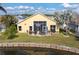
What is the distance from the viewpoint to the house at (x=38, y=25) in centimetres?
552

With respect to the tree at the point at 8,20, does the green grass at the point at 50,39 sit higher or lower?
lower

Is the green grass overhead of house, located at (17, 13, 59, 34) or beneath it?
beneath

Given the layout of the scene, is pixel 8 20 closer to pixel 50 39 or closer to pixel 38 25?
pixel 38 25

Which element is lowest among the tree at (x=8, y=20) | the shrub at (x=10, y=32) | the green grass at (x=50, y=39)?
the green grass at (x=50, y=39)

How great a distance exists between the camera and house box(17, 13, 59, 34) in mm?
5523

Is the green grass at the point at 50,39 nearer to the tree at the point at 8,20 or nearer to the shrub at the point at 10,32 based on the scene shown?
the shrub at the point at 10,32

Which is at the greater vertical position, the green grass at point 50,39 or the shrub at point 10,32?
the shrub at point 10,32

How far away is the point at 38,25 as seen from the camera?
5.54 meters

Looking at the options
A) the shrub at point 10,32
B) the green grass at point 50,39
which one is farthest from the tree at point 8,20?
the green grass at point 50,39

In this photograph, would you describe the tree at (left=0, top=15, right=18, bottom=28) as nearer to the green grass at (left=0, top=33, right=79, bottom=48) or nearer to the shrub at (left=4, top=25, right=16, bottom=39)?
the shrub at (left=4, top=25, right=16, bottom=39)

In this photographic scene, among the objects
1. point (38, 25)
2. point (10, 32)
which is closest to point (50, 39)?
point (38, 25)

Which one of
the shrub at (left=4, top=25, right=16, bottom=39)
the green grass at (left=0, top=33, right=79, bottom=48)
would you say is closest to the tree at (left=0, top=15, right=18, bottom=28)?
the shrub at (left=4, top=25, right=16, bottom=39)

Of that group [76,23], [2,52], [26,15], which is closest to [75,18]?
[76,23]

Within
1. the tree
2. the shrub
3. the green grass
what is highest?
the tree
